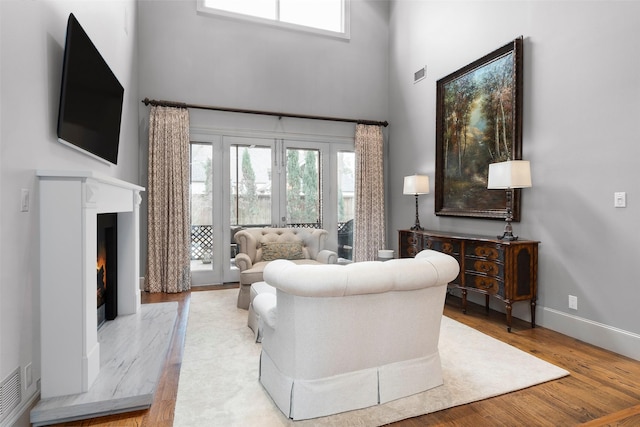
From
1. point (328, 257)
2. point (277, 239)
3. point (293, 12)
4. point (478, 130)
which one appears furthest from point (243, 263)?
point (293, 12)

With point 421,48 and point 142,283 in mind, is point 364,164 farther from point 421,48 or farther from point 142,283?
point 142,283

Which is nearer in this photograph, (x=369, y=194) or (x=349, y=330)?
(x=349, y=330)

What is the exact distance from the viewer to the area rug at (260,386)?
193cm

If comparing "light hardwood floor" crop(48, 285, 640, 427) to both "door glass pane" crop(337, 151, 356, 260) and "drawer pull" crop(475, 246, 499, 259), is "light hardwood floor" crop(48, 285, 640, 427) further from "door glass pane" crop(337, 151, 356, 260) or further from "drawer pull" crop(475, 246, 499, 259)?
"door glass pane" crop(337, 151, 356, 260)

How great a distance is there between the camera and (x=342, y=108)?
603 cm

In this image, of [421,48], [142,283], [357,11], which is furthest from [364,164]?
[142,283]

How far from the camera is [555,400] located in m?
2.13

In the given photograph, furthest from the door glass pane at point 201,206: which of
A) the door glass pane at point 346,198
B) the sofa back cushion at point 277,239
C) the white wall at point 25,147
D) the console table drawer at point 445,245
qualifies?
the console table drawer at point 445,245

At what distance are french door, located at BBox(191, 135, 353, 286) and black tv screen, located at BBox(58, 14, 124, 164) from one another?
1.92 m

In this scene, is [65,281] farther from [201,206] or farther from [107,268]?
[201,206]

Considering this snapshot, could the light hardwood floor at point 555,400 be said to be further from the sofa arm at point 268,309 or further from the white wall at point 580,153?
the sofa arm at point 268,309

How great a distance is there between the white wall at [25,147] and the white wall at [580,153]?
4066 mm

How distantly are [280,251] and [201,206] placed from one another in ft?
5.44

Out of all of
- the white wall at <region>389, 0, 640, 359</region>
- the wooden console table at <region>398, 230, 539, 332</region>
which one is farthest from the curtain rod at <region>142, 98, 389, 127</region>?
the wooden console table at <region>398, 230, 539, 332</region>
